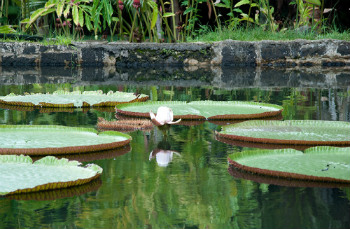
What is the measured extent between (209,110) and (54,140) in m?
1.26

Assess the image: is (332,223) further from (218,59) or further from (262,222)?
(218,59)

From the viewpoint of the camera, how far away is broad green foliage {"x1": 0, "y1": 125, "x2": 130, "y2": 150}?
8.30 ft

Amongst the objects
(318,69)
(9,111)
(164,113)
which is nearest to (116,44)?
(318,69)

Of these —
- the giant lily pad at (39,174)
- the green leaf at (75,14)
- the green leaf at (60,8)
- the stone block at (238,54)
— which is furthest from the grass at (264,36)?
the giant lily pad at (39,174)

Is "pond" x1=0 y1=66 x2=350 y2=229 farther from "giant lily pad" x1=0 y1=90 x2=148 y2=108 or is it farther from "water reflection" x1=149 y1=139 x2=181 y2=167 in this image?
"giant lily pad" x1=0 y1=90 x2=148 y2=108

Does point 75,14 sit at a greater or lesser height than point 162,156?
greater

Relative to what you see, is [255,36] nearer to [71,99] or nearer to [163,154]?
[71,99]

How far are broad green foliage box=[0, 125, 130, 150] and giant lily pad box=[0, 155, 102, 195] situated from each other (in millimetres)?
364

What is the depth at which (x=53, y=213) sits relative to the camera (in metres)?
1.66

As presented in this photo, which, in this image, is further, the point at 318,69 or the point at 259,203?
the point at 318,69

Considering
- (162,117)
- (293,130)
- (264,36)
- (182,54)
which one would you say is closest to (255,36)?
(264,36)

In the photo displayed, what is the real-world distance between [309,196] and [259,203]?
182mm

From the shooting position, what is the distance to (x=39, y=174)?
6.50ft

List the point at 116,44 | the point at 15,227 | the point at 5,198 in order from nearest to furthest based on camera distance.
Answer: the point at 15,227 < the point at 5,198 < the point at 116,44
